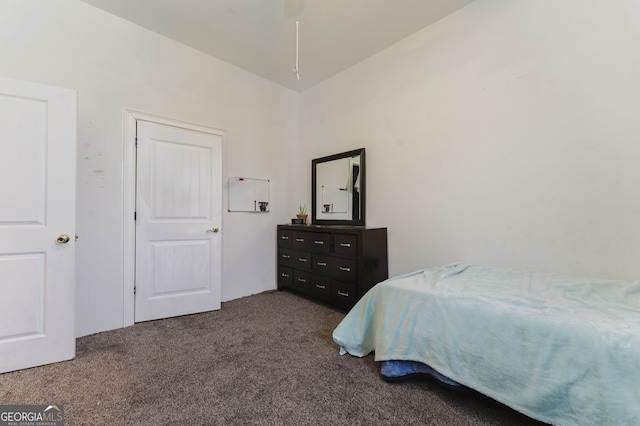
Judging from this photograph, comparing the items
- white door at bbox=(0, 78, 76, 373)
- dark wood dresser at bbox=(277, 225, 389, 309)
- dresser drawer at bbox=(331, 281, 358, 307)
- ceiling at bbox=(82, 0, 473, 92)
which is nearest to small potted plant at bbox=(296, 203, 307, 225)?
dark wood dresser at bbox=(277, 225, 389, 309)

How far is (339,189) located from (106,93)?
251cm

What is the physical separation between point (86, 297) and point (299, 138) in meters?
3.06

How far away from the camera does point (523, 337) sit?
1.23 meters

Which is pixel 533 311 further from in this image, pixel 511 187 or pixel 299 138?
pixel 299 138

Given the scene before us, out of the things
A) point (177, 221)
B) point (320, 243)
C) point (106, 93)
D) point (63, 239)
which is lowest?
point (320, 243)

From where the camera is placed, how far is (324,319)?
2.67 meters

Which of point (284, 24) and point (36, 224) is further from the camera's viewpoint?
point (284, 24)

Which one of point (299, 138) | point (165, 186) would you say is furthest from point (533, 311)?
point (299, 138)

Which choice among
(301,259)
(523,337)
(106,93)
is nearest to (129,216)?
(106,93)

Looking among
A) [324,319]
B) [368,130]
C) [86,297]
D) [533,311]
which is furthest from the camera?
[368,130]

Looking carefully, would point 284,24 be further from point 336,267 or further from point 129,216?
point 336,267

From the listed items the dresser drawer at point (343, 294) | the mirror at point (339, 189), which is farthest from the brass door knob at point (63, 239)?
the mirror at point (339, 189)

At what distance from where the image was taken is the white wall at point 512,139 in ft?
5.70

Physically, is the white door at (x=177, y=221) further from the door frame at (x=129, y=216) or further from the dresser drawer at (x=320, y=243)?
the dresser drawer at (x=320, y=243)
